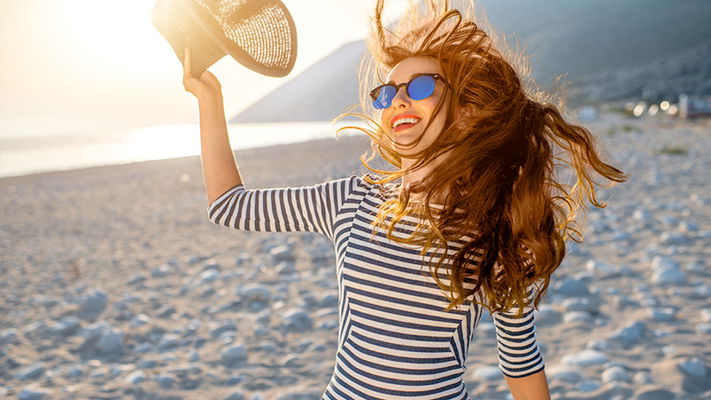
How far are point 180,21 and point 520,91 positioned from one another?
3.94ft

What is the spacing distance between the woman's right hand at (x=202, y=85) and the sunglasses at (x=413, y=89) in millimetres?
560

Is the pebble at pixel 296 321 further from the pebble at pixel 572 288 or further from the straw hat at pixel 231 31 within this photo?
the straw hat at pixel 231 31

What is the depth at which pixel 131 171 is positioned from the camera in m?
20.0

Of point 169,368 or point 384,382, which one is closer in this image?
point 384,382

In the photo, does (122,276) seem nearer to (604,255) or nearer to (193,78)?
(193,78)

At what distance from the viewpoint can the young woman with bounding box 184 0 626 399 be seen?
1562 mm

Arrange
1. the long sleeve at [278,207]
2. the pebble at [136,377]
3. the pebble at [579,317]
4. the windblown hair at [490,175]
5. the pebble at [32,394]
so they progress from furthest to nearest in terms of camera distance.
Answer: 1. the pebble at [579,317]
2. the pebble at [136,377]
3. the pebble at [32,394]
4. the long sleeve at [278,207]
5. the windblown hair at [490,175]

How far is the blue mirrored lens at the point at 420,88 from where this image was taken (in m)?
1.70

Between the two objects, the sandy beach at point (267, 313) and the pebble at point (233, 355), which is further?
the pebble at point (233, 355)

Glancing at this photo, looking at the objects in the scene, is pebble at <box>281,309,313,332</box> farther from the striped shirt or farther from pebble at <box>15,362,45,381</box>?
the striped shirt

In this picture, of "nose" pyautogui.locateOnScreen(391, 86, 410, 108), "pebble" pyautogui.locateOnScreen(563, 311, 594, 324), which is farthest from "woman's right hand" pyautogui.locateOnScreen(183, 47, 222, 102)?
"pebble" pyautogui.locateOnScreen(563, 311, 594, 324)

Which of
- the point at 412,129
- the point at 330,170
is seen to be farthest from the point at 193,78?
the point at 330,170

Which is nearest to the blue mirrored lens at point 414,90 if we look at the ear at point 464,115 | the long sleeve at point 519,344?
the ear at point 464,115

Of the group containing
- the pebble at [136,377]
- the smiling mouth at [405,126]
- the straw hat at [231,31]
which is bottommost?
the pebble at [136,377]
